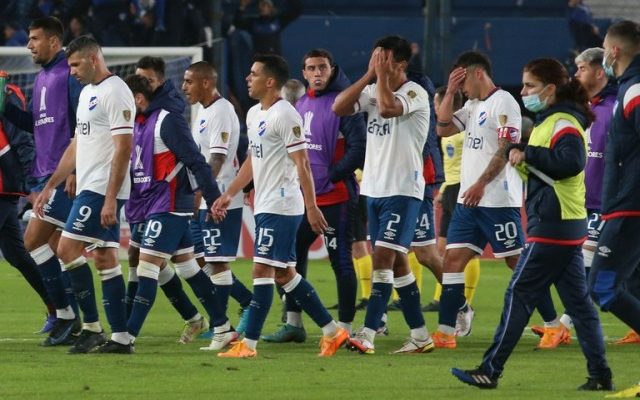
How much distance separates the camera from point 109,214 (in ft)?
31.7

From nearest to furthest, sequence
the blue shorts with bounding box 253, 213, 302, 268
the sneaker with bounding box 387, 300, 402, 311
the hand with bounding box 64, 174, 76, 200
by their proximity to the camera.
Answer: the blue shorts with bounding box 253, 213, 302, 268
the hand with bounding box 64, 174, 76, 200
the sneaker with bounding box 387, 300, 402, 311

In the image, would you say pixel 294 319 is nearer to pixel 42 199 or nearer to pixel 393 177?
pixel 393 177

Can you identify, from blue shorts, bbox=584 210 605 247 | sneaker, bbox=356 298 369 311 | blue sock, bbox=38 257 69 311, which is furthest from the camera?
sneaker, bbox=356 298 369 311

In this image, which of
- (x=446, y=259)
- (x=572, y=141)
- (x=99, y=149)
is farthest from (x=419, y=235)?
(x=572, y=141)

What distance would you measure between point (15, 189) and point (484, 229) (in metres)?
3.73

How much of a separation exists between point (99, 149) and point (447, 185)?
540cm

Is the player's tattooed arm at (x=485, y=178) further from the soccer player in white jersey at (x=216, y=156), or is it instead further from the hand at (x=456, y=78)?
the soccer player in white jersey at (x=216, y=156)

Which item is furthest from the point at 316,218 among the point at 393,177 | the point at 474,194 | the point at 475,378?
the point at 475,378

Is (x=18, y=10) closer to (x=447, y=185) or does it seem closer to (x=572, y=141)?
(x=447, y=185)

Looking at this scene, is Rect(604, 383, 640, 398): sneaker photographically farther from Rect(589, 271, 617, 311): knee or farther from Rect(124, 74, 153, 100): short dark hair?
Rect(124, 74, 153, 100): short dark hair

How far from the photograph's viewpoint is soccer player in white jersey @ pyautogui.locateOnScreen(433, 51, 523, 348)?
10.7 m

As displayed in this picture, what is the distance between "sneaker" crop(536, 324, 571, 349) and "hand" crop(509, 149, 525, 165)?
314cm

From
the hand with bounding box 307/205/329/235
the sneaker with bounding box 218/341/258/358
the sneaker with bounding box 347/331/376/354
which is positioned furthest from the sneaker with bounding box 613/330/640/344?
the sneaker with bounding box 218/341/258/358

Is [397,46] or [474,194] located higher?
[397,46]
